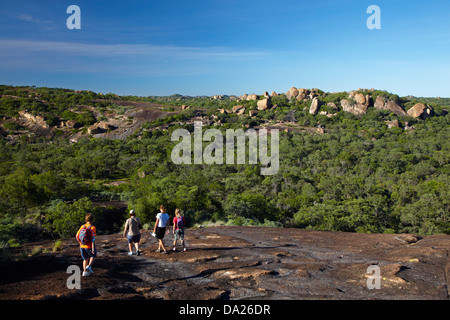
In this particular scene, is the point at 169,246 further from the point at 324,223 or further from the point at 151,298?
the point at 324,223

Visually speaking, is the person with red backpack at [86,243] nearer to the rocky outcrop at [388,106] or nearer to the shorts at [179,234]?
the shorts at [179,234]

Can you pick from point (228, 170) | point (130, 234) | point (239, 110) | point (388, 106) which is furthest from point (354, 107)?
point (130, 234)

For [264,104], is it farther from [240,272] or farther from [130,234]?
[240,272]

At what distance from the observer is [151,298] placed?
5.25m

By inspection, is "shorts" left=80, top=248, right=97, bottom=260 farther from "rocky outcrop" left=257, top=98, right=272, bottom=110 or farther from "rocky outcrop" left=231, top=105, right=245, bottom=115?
"rocky outcrop" left=257, top=98, right=272, bottom=110

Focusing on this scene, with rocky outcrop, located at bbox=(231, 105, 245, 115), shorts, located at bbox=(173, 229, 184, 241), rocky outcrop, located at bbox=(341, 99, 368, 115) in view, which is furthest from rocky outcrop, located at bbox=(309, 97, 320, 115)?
shorts, located at bbox=(173, 229, 184, 241)

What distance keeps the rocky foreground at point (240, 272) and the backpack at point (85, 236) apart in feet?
2.37

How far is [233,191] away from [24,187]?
663 inches

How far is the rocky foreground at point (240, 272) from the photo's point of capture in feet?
17.9

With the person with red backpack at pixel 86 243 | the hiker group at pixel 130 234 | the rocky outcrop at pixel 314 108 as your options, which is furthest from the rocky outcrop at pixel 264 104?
the person with red backpack at pixel 86 243

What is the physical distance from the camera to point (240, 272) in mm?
6734

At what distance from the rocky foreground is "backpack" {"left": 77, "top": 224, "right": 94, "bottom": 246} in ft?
2.37

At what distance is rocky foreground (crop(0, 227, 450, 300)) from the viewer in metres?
5.45

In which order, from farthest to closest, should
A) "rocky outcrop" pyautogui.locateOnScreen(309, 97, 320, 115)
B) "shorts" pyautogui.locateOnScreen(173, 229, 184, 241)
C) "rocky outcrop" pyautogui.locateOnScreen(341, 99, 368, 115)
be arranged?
1. "rocky outcrop" pyautogui.locateOnScreen(309, 97, 320, 115)
2. "rocky outcrop" pyautogui.locateOnScreen(341, 99, 368, 115)
3. "shorts" pyautogui.locateOnScreen(173, 229, 184, 241)
